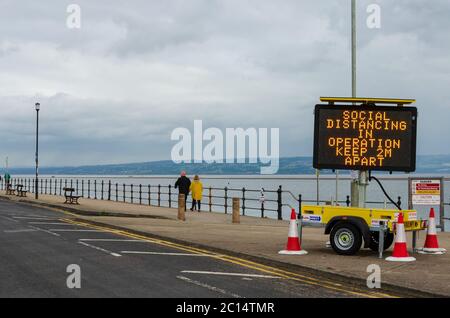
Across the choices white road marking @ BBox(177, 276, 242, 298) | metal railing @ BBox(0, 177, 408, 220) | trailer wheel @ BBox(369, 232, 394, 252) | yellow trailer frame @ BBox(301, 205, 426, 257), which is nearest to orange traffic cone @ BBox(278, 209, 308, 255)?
yellow trailer frame @ BBox(301, 205, 426, 257)

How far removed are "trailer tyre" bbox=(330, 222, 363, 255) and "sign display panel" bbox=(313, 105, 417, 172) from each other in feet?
4.78

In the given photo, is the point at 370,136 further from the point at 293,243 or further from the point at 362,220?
the point at 293,243

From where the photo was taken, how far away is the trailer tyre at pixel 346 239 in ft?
43.3

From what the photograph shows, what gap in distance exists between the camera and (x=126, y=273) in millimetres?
10945

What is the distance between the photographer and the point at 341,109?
46.6 ft

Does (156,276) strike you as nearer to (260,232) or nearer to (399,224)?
(399,224)

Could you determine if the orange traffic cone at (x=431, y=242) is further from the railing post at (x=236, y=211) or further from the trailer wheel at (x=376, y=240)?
the railing post at (x=236, y=211)

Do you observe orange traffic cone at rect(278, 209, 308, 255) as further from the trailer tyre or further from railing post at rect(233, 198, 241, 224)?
railing post at rect(233, 198, 241, 224)

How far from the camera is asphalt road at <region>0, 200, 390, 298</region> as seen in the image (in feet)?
30.4

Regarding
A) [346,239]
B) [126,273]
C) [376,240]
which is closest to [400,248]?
[346,239]

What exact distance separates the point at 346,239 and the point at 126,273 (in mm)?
4925

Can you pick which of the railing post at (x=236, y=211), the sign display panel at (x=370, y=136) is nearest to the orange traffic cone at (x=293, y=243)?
the sign display panel at (x=370, y=136)

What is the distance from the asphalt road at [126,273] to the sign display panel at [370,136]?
3714 millimetres
